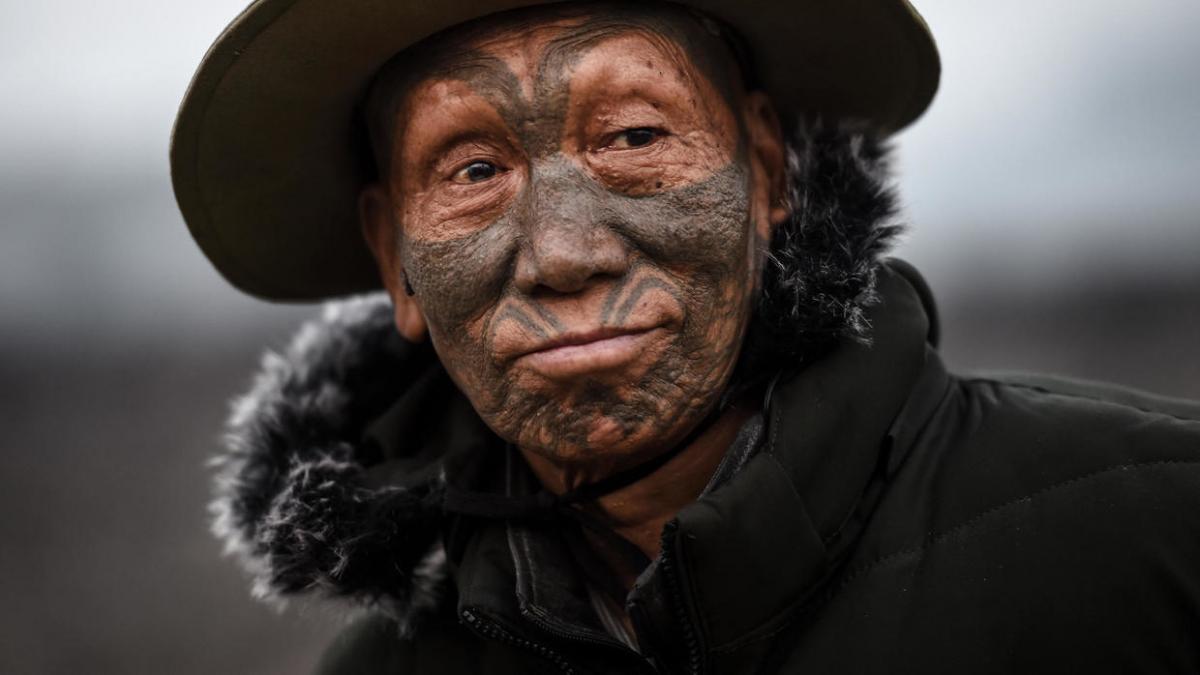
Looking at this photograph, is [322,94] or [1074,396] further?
[322,94]

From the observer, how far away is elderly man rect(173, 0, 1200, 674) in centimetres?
173

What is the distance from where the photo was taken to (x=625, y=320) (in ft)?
6.07

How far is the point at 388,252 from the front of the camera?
239 centimetres

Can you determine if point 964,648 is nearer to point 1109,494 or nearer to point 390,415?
point 1109,494

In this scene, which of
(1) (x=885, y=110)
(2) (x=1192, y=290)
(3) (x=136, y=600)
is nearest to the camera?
(1) (x=885, y=110)

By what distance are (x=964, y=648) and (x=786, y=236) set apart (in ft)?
2.63

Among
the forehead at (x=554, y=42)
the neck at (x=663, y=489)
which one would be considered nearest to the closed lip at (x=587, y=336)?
the neck at (x=663, y=489)

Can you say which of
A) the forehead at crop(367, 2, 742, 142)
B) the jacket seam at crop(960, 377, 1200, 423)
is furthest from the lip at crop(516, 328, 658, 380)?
the jacket seam at crop(960, 377, 1200, 423)

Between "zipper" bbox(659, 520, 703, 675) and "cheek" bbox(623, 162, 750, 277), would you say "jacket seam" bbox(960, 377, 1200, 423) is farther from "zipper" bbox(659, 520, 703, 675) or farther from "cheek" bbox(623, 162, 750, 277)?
"zipper" bbox(659, 520, 703, 675)

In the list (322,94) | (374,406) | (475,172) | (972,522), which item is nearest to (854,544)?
(972,522)

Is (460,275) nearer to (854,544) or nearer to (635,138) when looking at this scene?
(635,138)

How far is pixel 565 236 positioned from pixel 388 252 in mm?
680

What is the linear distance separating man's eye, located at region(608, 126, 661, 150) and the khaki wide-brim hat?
0.29m

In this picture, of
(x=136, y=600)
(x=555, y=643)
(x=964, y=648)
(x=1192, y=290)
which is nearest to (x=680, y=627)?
(x=555, y=643)
